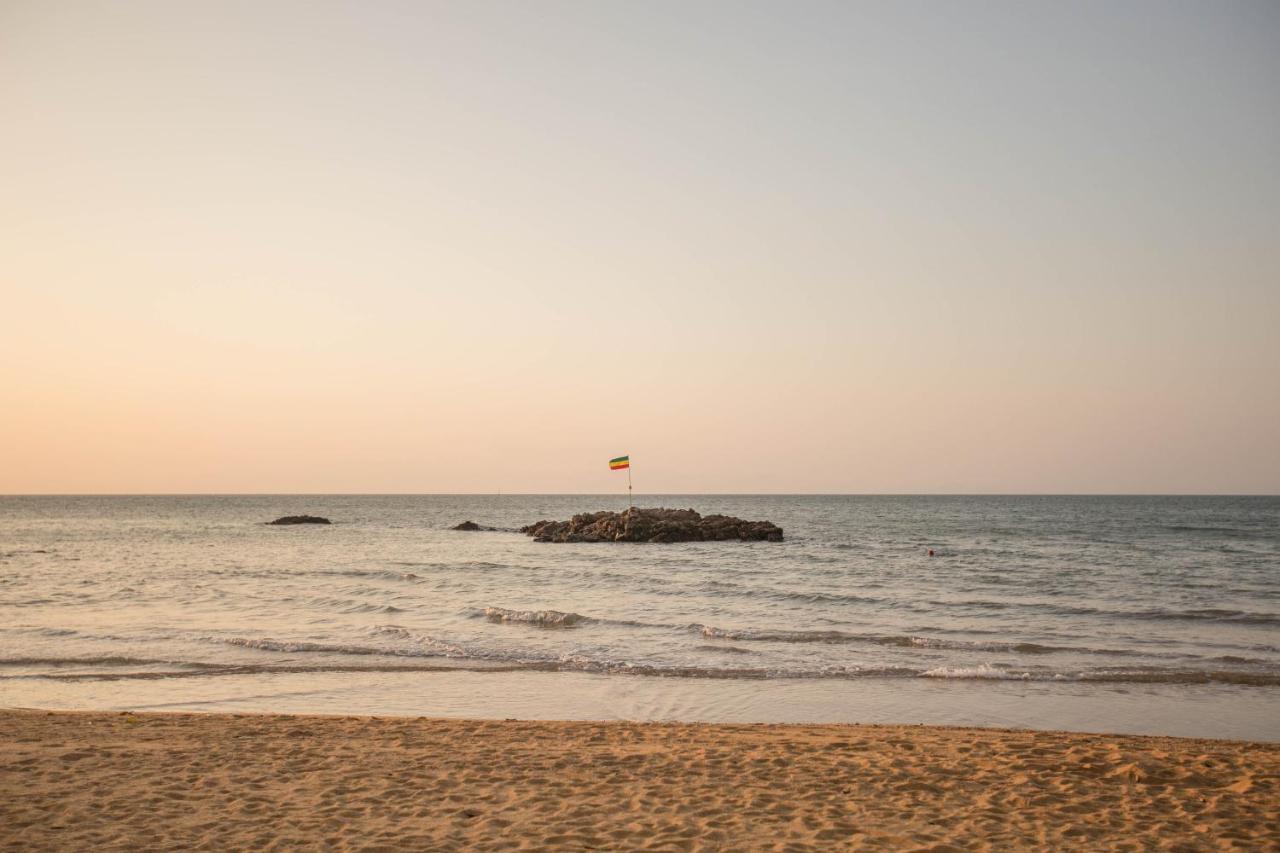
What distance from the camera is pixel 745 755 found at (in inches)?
368

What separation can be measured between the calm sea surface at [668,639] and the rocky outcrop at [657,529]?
1390cm

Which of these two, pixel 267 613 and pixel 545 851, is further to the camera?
pixel 267 613

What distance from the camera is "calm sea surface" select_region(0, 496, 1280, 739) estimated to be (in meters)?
12.8

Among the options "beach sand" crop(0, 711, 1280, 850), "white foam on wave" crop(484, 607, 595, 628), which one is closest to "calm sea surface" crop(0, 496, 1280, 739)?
"white foam on wave" crop(484, 607, 595, 628)

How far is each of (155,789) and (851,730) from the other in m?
8.23

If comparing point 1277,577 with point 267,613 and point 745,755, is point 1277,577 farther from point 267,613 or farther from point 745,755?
point 267,613

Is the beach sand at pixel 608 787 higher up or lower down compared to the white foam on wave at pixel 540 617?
higher up

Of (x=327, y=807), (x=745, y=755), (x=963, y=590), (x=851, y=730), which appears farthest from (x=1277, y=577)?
(x=327, y=807)

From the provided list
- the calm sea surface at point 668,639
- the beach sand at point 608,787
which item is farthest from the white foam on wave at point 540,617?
the beach sand at point 608,787

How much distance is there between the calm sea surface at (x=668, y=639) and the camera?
12836 millimetres

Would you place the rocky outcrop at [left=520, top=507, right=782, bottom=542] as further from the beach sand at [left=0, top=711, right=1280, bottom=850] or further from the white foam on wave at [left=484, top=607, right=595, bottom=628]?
the beach sand at [left=0, top=711, right=1280, bottom=850]

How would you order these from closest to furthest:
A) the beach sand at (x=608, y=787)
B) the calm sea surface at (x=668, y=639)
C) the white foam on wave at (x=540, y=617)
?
the beach sand at (x=608, y=787)
the calm sea surface at (x=668, y=639)
the white foam on wave at (x=540, y=617)

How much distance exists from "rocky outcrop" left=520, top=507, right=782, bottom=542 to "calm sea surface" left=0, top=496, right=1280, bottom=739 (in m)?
13.9

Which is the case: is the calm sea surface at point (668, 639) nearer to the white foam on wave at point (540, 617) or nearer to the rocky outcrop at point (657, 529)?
the white foam on wave at point (540, 617)
